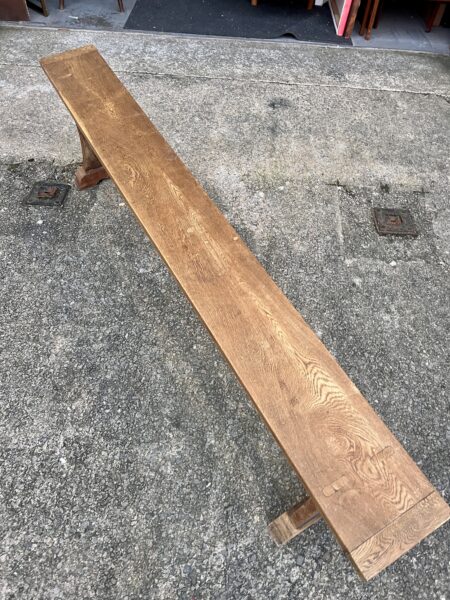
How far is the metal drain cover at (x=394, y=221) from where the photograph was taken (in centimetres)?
275

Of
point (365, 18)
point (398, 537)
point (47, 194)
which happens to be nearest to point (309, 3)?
point (365, 18)

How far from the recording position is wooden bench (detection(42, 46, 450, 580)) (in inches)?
48.5

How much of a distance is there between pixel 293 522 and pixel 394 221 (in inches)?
75.4

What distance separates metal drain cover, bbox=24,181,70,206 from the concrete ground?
0.20ft

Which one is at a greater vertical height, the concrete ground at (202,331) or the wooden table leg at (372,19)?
the wooden table leg at (372,19)

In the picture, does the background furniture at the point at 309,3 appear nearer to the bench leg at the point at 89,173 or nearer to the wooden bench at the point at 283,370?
the bench leg at the point at 89,173

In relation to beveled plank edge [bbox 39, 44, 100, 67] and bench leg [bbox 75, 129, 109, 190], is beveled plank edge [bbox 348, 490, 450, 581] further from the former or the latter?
beveled plank edge [bbox 39, 44, 100, 67]

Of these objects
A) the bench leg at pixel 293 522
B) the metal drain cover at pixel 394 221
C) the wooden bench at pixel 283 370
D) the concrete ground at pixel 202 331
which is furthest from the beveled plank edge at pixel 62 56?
the bench leg at pixel 293 522

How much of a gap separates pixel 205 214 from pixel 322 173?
4.90 feet

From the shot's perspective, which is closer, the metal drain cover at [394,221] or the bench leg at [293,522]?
the bench leg at [293,522]

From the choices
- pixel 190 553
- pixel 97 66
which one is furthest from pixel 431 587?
pixel 97 66

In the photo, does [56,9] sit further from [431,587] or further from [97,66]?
[431,587]

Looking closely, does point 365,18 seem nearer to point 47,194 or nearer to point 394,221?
point 394,221

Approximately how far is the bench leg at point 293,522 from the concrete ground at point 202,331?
2.4 inches
